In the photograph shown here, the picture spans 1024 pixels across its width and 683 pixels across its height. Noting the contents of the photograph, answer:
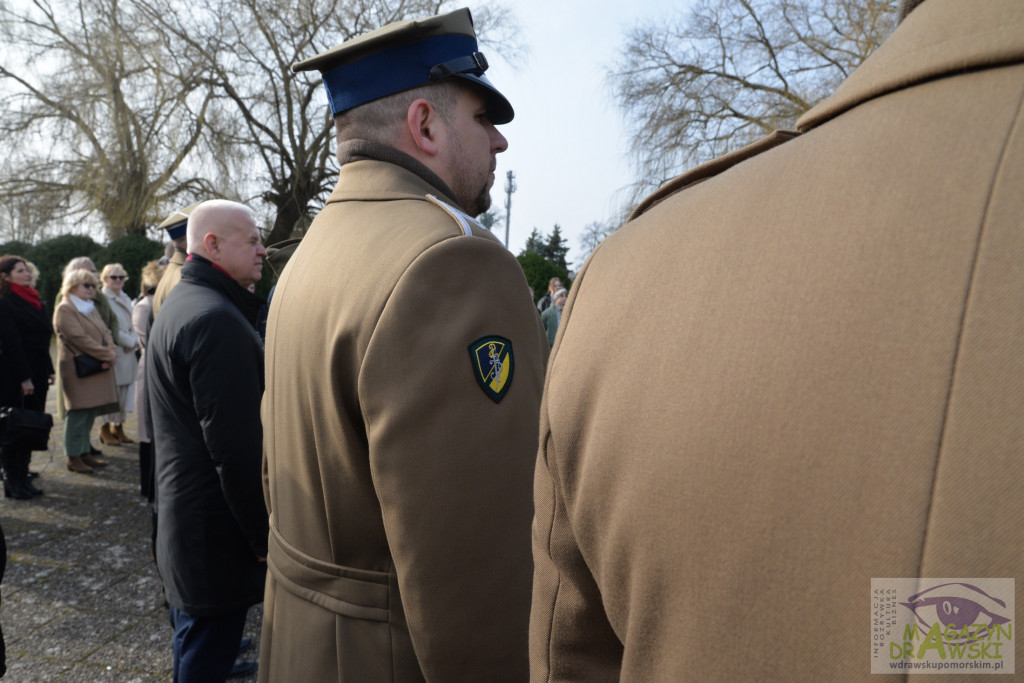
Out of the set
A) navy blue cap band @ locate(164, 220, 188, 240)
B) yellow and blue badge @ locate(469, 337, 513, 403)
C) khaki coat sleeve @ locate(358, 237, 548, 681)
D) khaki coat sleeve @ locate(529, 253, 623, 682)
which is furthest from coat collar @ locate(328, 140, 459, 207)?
navy blue cap band @ locate(164, 220, 188, 240)

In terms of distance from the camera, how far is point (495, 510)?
1300 mm

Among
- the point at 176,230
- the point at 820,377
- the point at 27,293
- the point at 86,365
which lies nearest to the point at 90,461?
the point at 86,365

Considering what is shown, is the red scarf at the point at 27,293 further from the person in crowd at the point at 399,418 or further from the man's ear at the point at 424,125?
the man's ear at the point at 424,125

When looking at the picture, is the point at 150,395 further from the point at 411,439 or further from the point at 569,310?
the point at 569,310

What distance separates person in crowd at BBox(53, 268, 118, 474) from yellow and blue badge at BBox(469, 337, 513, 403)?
5996 mm

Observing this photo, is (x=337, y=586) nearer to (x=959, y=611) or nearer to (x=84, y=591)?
(x=959, y=611)

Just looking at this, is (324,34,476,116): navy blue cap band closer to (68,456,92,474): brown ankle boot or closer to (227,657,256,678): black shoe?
(227,657,256,678): black shoe

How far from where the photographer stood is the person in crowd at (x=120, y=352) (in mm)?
7078

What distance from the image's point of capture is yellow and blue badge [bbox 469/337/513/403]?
1.28 m

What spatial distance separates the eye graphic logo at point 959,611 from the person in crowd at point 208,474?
7.31 feet

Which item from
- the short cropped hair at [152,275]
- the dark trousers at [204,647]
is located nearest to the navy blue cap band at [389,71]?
the dark trousers at [204,647]

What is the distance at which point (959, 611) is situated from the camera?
44 cm

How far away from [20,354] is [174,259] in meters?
2.30

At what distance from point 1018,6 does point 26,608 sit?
15.0 feet
